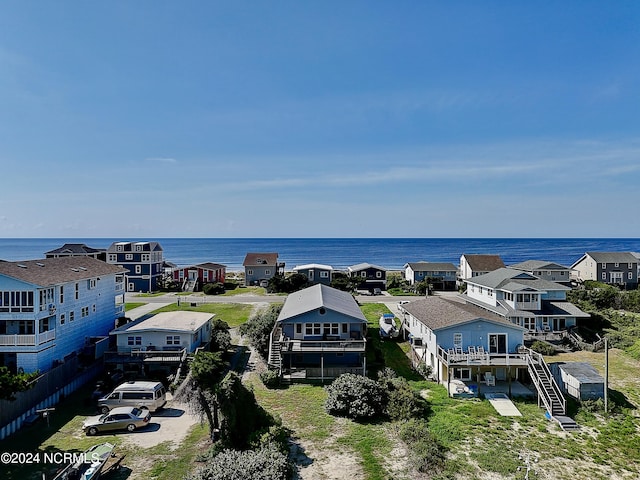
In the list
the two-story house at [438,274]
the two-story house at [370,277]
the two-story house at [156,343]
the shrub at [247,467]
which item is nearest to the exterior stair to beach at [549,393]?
the shrub at [247,467]

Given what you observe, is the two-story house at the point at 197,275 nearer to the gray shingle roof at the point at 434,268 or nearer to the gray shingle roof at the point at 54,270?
the gray shingle roof at the point at 54,270

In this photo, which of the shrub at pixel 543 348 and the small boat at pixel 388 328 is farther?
the small boat at pixel 388 328

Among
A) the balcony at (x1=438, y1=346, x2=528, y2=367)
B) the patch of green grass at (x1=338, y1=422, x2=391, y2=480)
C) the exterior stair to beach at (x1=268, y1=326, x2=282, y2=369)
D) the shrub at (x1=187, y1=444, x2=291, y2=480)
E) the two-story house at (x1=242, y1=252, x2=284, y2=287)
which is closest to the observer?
the shrub at (x1=187, y1=444, x2=291, y2=480)

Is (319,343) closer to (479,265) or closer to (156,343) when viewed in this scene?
(156,343)

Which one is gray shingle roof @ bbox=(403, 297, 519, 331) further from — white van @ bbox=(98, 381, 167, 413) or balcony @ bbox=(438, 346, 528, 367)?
white van @ bbox=(98, 381, 167, 413)

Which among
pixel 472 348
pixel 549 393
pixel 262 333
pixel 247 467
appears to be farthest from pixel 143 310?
pixel 549 393

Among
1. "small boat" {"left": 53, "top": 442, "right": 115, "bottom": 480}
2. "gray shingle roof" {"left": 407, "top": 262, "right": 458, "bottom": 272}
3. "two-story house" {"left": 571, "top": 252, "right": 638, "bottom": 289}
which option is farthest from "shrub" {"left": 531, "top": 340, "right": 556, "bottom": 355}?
"two-story house" {"left": 571, "top": 252, "right": 638, "bottom": 289}
